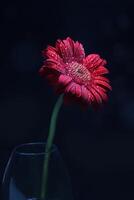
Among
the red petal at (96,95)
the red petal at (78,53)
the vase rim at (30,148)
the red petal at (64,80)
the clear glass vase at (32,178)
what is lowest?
the clear glass vase at (32,178)

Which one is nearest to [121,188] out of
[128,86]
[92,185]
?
[92,185]

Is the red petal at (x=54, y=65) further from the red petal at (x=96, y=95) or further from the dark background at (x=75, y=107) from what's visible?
the dark background at (x=75, y=107)

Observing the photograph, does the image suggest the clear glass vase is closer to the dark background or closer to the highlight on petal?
the highlight on petal

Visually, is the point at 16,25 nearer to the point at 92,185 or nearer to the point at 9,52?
the point at 9,52

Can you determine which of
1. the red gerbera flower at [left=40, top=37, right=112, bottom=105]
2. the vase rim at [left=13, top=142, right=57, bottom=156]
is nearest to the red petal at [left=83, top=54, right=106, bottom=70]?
the red gerbera flower at [left=40, top=37, right=112, bottom=105]

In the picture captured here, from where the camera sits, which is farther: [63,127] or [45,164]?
[63,127]

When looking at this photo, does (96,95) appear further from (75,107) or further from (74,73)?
(75,107)

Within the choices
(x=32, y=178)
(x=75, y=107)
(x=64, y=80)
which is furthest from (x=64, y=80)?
(x=75, y=107)

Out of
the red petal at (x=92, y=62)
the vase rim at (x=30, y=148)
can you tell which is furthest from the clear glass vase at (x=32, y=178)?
the red petal at (x=92, y=62)
